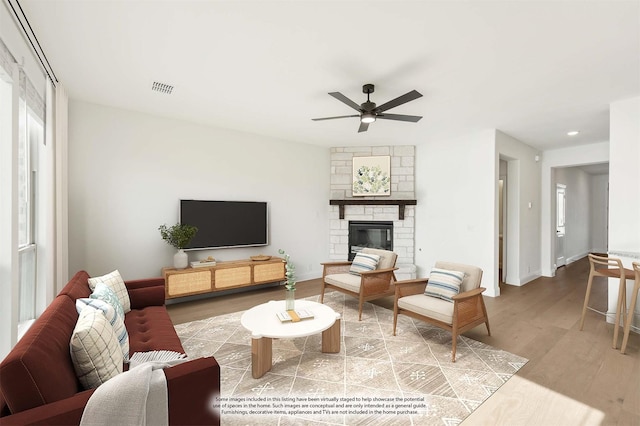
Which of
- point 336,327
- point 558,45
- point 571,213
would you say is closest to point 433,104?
point 558,45

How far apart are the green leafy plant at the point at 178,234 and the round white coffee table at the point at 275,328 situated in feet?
6.05

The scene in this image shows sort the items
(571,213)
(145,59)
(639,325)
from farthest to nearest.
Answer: (571,213) < (639,325) < (145,59)

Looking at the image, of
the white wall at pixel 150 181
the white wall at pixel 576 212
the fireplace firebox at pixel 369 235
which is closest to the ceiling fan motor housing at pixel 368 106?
the white wall at pixel 150 181

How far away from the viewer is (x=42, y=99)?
2.81 m

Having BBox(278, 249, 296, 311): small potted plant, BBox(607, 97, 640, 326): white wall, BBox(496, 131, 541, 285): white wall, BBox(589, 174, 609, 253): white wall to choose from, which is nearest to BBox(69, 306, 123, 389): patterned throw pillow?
BBox(278, 249, 296, 311): small potted plant

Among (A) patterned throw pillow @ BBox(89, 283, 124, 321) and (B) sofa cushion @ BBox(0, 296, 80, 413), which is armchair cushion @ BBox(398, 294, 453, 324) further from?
(B) sofa cushion @ BBox(0, 296, 80, 413)

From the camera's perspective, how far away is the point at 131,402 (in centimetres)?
118

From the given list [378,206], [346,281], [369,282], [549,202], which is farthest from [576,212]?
[346,281]

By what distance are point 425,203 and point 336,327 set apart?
3.77 meters

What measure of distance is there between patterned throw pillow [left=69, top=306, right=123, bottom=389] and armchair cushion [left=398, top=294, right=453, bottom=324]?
2493 mm

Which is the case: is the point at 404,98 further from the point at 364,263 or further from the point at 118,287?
the point at 118,287

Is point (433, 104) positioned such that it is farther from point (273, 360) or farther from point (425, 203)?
point (273, 360)

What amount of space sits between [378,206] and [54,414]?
5.38 m

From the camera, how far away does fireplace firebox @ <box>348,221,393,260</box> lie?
5.97m
